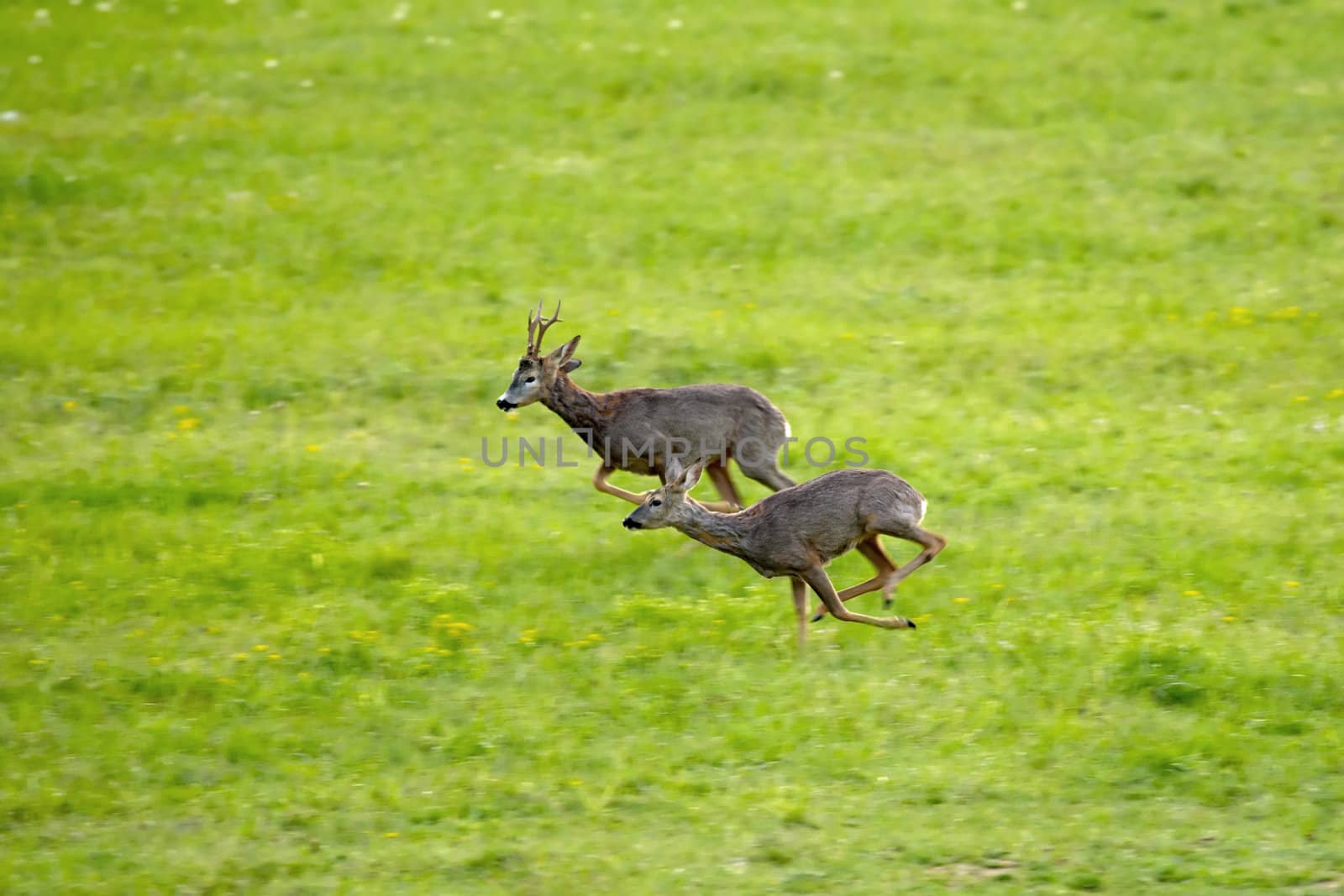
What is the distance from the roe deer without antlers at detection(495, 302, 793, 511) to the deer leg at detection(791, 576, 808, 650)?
1493 millimetres

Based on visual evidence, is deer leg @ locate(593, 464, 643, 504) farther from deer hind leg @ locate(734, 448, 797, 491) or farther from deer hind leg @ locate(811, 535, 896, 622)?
deer hind leg @ locate(811, 535, 896, 622)

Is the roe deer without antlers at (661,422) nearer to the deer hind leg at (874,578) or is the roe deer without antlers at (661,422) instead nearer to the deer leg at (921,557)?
the deer hind leg at (874,578)

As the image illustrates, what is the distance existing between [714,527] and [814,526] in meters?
0.64

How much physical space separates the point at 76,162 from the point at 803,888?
15.9m

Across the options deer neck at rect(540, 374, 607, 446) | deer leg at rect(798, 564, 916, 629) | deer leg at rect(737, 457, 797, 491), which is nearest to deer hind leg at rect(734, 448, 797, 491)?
deer leg at rect(737, 457, 797, 491)

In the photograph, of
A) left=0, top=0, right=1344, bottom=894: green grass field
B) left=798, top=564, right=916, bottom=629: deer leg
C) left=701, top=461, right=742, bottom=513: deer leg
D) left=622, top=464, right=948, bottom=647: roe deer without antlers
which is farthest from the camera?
left=701, top=461, right=742, bottom=513: deer leg

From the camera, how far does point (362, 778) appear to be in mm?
8258

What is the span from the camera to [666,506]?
31.8 feet

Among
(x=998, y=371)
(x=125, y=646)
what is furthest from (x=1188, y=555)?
(x=125, y=646)

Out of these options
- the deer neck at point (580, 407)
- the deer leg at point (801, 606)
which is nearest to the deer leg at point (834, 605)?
the deer leg at point (801, 606)

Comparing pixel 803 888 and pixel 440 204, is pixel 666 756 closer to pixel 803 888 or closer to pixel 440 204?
pixel 803 888

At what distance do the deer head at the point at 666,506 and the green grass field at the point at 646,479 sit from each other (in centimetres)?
68

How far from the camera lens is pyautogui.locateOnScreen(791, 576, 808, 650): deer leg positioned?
9.45 m

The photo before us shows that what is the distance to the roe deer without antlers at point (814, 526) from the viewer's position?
9.36 metres
